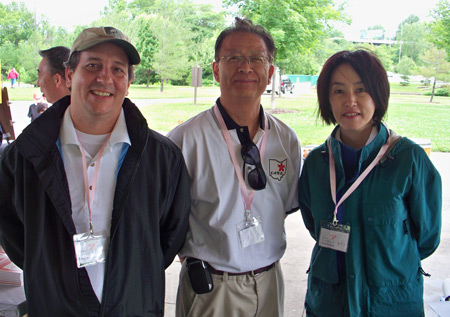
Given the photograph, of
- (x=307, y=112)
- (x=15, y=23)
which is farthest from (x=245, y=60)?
(x=307, y=112)

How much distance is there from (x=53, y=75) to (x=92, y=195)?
6.10 feet

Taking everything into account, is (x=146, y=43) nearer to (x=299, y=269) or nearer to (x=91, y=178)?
(x=299, y=269)

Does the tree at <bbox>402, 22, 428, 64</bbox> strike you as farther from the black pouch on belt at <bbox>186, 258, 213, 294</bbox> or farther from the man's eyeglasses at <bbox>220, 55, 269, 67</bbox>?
the black pouch on belt at <bbox>186, 258, 213, 294</bbox>

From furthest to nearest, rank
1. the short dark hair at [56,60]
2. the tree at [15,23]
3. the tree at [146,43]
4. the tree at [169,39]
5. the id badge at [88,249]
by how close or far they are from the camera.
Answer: the tree at [169,39], the tree at [146,43], the tree at [15,23], the short dark hair at [56,60], the id badge at [88,249]

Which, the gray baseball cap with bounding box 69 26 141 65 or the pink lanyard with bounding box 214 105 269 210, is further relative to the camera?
the pink lanyard with bounding box 214 105 269 210

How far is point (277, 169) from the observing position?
2.07 m

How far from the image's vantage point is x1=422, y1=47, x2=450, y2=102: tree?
15.6 metres

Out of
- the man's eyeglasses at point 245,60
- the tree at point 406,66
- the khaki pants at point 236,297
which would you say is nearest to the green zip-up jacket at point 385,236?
the khaki pants at point 236,297

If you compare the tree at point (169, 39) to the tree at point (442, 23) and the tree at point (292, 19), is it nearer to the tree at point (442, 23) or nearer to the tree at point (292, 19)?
the tree at point (292, 19)

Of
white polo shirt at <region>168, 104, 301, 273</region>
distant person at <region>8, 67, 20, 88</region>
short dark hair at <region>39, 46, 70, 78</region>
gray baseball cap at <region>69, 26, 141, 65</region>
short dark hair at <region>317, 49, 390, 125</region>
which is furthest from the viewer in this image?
distant person at <region>8, 67, 20, 88</region>

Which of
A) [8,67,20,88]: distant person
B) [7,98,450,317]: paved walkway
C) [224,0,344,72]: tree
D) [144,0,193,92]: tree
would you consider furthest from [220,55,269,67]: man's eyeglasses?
[144,0,193,92]: tree

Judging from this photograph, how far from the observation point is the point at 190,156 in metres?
2.00

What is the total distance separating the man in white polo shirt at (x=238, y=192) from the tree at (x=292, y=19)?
884cm

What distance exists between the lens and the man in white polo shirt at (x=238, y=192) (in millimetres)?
1931
